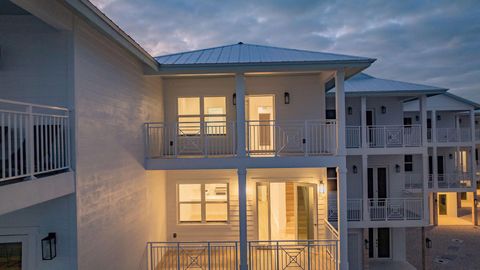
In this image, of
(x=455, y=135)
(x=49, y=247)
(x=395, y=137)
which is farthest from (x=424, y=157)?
(x=49, y=247)

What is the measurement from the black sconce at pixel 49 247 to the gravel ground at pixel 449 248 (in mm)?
13953

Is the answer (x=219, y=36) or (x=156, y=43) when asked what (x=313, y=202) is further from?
(x=219, y=36)

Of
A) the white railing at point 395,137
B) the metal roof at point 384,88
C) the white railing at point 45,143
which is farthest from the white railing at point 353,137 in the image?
the white railing at point 45,143

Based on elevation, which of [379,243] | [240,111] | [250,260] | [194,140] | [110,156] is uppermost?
[240,111]

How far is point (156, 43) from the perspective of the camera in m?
54.5

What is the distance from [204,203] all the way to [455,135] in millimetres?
16510

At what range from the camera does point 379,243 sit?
1319 centimetres

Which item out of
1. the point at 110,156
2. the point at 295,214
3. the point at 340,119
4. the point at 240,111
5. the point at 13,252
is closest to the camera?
the point at 13,252

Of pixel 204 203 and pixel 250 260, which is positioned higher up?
pixel 204 203

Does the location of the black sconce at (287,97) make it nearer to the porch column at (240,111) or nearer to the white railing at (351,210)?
the porch column at (240,111)

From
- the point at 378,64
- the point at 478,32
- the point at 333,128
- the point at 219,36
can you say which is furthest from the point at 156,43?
the point at 333,128

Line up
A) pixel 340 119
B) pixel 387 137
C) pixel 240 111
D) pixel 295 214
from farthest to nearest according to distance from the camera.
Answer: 1. pixel 387 137
2. pixel 295 214
3. pixel 340 119
4. pixel 240 111

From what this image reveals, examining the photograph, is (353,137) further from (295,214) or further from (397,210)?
(295,214)

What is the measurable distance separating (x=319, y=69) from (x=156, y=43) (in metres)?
52.9
